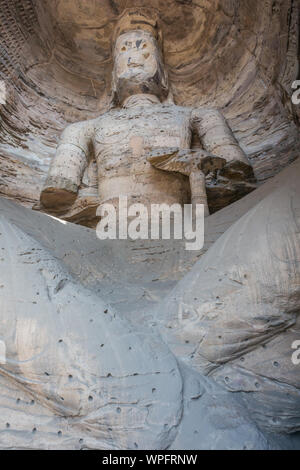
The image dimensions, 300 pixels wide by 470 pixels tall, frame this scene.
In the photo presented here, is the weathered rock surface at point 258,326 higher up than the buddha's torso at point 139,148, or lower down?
lower down

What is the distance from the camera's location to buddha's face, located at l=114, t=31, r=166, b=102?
3.79m

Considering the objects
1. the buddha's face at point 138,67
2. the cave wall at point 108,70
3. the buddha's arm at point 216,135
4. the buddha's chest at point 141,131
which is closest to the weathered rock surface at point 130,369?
the buddha's arm at point 216,135

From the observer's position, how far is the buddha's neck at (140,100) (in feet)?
12.3

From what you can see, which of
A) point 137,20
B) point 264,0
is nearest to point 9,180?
point 137,20

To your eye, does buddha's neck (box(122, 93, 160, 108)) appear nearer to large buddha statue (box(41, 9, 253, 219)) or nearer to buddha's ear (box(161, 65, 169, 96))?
large buddha statue (box(41, 9, 253, 219))

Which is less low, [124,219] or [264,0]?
[264,0]

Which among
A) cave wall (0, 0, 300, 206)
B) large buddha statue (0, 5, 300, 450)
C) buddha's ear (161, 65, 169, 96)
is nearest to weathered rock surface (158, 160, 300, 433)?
large buddha statue (0, 5, 300, 450)

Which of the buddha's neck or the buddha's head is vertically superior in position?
the buddha's head

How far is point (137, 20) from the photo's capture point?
13.5ft

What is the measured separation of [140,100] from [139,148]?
781 millimetres

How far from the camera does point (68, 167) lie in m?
3.25

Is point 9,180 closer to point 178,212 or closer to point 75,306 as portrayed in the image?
point 178,212

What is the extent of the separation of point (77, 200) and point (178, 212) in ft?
2.80

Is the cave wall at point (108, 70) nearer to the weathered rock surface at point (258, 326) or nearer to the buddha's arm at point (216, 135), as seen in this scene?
the buddha's arm at point (216, 135)
